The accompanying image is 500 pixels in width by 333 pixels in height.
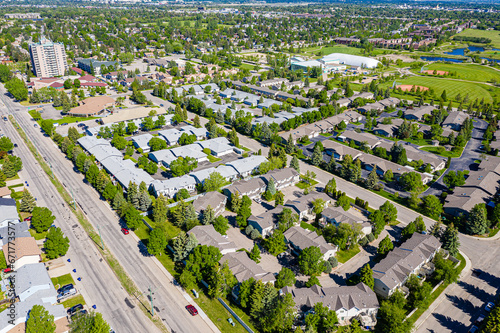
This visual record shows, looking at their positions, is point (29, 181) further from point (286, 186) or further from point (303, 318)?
point (303, 318)

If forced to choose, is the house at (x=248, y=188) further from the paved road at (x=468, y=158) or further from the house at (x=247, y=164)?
the paved road at (x=468, y=158)

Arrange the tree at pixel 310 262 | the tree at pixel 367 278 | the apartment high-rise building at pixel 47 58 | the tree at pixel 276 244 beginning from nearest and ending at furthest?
1. the tree at pixel 367 278
2. the tree at pixel 310 262
3. the tree at pixel 276 244
4. the apartment high-rise building at pixel 47 58

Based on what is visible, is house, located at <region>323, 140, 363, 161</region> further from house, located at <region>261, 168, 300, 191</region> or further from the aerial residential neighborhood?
house, located at <region>261, 168, 300, 191</region>

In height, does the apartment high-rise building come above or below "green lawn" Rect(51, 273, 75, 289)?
above

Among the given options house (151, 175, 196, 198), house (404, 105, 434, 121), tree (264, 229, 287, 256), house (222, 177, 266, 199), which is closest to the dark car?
house (151, 175, 196, 198)

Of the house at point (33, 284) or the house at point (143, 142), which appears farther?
the house at point (143, 142)

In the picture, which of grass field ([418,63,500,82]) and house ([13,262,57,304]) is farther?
grass field ([418,63,500,82])

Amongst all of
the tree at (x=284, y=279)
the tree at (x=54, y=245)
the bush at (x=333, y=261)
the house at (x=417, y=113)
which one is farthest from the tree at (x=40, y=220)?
the house at (x=417, y=113)
